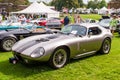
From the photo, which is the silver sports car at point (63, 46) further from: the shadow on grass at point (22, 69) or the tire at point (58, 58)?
the shadow on grass at point (22, 69)

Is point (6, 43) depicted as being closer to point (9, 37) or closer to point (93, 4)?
point (9, 37)

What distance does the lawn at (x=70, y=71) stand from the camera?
6.00 metres

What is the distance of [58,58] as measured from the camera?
6633 millimetres

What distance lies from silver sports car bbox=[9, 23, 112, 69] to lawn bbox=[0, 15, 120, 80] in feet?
0.81

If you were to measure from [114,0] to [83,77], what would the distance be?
80.1 m

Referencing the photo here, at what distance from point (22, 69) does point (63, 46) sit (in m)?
1.36

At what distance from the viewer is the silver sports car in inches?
246

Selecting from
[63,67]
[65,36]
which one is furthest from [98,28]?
[63,67]

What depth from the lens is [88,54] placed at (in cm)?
777

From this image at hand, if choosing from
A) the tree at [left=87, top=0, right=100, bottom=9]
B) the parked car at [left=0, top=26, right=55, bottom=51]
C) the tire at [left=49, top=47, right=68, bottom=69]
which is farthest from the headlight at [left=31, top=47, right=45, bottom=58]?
the tree at [left=87, top=0, right=100, bottom=9]

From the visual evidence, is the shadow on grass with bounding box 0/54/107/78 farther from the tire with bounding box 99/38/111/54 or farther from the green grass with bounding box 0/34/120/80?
the tire with bounding box 99/38/111/54

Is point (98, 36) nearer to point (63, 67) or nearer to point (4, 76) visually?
point (63, 67)

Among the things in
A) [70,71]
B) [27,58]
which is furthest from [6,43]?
[70,71]

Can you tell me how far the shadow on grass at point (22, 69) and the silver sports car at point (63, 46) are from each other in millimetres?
239
